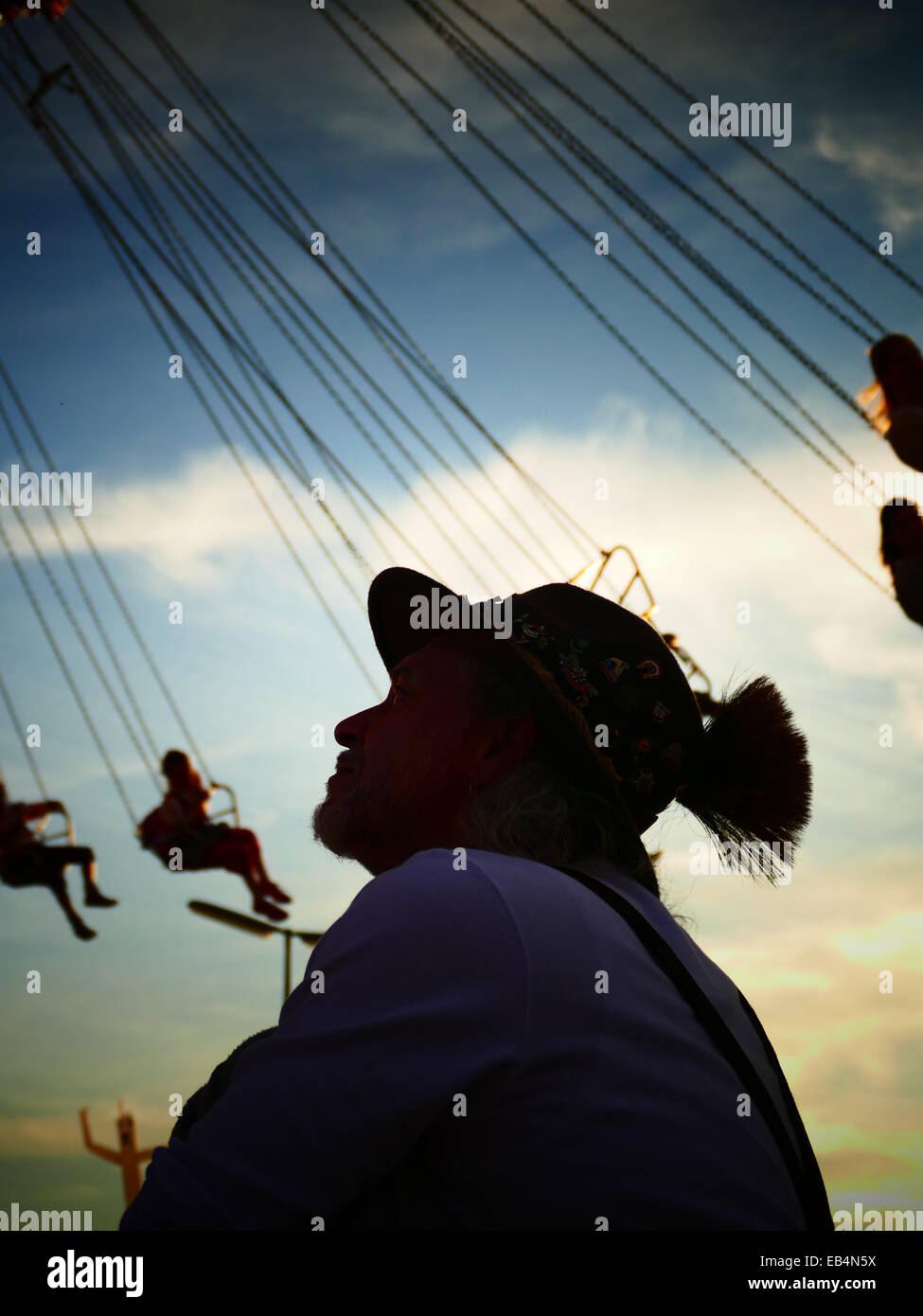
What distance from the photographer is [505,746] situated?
242 centimetres

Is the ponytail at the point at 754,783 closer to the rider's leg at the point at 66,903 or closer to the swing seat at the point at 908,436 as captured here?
the swing seat at the point at 908,436

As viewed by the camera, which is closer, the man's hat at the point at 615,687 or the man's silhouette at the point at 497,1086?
the man's silhouette at the point at 497,1086

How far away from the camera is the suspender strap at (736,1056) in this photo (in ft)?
5.49

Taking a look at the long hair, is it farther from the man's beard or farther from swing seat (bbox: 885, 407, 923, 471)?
swing seat (bbox: 885, 407, 923, 471)

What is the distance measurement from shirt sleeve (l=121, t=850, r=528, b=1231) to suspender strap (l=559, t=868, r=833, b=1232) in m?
0.31

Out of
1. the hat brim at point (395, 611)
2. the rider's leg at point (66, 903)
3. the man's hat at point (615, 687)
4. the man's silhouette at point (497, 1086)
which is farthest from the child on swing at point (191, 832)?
the man's silhouette at point (497, 1086)

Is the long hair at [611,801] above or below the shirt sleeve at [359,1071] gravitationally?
above

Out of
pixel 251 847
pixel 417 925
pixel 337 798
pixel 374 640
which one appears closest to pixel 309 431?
pixel 251 847

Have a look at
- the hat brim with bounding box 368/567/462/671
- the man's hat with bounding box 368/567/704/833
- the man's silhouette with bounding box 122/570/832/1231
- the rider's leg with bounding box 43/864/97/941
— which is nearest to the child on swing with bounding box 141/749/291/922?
the rider's leg with bounding box 43/864/97/941

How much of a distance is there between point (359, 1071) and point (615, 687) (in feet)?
3.86

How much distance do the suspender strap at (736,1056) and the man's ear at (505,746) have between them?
56cm

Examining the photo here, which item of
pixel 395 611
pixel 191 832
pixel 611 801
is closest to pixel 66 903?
pixel 191 832

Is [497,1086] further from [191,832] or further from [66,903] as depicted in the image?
[66,903]
